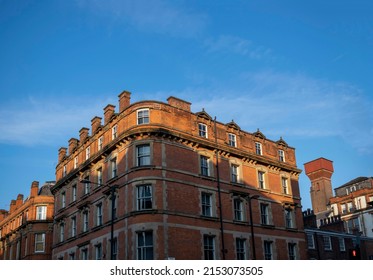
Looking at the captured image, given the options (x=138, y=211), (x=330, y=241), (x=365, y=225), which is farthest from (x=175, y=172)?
(x=365, y=225)

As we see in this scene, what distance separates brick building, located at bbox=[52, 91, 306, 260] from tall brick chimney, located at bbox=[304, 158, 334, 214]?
133ft

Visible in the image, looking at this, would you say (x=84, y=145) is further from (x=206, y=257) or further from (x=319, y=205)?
(x=319, y=205)

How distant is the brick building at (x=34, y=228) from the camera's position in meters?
54.1

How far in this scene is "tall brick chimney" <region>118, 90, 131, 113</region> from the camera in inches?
1588

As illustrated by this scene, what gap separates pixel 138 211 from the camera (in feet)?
110

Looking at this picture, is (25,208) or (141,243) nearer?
(141,243)

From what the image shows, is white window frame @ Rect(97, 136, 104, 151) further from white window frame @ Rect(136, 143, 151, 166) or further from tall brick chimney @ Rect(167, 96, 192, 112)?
tall brick chimney @ Rect(167, 96, 192, 112)

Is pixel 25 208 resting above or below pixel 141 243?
above

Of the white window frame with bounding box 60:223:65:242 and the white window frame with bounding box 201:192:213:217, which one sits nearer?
the white window frame with bounding box 201:192:213:217

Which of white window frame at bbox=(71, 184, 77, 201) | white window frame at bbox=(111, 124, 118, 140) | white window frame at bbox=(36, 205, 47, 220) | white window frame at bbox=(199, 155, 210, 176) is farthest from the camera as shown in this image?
white window frame at bbox=(36, 205, 47, 220)

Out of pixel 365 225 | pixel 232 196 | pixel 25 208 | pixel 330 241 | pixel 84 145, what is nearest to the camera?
pixel 232 196

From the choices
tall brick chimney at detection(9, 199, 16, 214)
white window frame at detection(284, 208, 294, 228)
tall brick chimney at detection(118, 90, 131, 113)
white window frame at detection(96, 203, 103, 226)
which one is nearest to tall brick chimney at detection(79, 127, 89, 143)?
tall brick chimney at detection(118, 90, 131, 113)

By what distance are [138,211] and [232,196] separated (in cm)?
1016

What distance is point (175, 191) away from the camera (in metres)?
35.4
